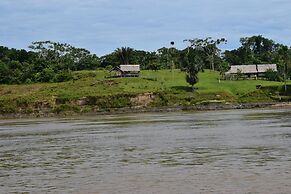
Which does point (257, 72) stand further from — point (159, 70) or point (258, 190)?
point (258, 190)

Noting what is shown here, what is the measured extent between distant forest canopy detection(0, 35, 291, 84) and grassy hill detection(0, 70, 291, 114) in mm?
12208

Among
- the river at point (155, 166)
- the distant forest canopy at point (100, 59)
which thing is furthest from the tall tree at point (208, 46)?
the river at point (155, 166)

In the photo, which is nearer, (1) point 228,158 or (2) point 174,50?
(1) point 228,158

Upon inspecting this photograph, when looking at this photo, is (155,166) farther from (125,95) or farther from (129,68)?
(129,68)

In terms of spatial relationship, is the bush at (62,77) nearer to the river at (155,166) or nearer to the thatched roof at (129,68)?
the thatched roof at (129,68)

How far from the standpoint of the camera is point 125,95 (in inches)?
4306

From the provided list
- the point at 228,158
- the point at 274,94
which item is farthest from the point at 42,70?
the point at 228,158

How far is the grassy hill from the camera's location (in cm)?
10700

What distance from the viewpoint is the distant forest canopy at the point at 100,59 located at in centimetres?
13838

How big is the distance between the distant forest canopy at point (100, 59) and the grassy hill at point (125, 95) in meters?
12.2

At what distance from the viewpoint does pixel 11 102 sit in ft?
363

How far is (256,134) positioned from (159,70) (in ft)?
376

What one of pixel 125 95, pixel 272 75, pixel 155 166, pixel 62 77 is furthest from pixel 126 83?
pixel 155 166

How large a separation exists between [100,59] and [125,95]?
67.7m
